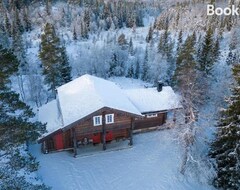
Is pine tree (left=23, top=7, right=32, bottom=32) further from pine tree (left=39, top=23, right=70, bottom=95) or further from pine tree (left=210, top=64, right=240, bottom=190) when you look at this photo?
pine tree (left=210, top=64, right=240, bottom=190)

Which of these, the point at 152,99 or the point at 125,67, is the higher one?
the point at 152,99

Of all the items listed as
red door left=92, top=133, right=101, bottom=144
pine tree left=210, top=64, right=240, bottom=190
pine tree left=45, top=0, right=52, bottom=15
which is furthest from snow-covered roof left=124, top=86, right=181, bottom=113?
pine tree left=45, top=0, right=52, bottom=15

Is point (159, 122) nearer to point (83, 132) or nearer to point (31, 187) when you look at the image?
point (83, 132)

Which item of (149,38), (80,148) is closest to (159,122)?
(80,148)

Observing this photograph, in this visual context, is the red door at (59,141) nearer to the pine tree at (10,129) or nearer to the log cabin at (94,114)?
the log cabin at (94,114)

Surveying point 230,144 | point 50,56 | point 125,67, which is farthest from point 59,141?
point 125,67

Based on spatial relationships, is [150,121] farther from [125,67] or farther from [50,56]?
[125,67]

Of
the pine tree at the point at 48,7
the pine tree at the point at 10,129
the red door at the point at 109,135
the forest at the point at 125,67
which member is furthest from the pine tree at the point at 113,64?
the pine tree at the point at 48,7
